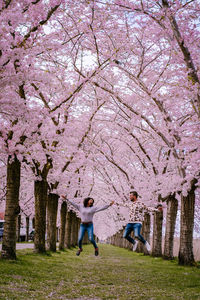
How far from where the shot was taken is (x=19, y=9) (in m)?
9.03

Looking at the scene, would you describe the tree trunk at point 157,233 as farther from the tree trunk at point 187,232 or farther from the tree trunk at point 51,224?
the tree trunk at point 51,224

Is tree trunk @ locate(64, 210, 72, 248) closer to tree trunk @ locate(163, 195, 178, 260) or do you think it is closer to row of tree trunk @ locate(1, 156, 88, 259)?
row of tree trunk @ locate(1, 156, 88, 259)

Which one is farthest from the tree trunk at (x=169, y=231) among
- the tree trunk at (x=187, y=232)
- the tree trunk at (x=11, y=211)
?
the tree trunk at (x=11, y=211)

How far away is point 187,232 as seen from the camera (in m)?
17.1

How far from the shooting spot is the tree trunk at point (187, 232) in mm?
17016

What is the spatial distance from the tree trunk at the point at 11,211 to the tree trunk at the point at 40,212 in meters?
4.64

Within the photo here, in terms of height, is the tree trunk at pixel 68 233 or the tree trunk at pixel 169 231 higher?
the tree trunk at pixel 169 231

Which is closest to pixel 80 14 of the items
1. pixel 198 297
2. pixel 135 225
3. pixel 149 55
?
pixel 149 55

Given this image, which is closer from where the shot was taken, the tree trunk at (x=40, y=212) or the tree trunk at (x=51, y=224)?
the tree trunk at (x=40, y=212)

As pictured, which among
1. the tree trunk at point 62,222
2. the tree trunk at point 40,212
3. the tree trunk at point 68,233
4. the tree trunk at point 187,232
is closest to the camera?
the tree trunk at point 187,232

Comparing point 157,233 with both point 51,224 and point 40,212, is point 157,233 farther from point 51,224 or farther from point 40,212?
point 40,212

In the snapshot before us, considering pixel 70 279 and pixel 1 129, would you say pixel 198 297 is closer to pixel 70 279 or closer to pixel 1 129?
pixel 70 279

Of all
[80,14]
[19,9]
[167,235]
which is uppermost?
[80,14]

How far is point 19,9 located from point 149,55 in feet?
30.2
